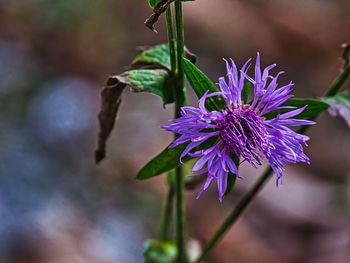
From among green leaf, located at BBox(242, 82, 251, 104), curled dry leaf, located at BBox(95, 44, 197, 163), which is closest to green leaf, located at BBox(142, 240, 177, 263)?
curled dry leaf, located at BBox(95, 44, 197, 163)

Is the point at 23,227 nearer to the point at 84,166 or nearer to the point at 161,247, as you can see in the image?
the point at 84,166

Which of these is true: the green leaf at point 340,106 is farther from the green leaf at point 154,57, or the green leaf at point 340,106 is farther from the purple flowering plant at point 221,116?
the green leaf at point 154,57

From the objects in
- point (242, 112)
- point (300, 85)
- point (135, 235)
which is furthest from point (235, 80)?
point (300, 85)

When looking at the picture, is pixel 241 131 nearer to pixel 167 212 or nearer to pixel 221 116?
pixel 221 116

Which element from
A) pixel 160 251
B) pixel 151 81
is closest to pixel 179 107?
pixel 151 81

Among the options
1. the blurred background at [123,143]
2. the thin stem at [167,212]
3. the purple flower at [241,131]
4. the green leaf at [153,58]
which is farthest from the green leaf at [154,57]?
the blurred background at [123,143]
